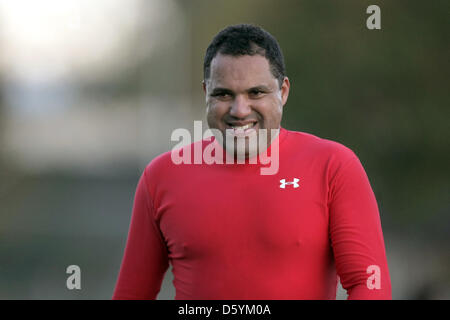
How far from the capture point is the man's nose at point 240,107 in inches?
83.9

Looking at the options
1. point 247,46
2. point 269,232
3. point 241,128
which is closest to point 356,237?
point 269,232

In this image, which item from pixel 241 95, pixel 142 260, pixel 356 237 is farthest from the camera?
pixel 142 260

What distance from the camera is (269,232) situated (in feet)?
6.96

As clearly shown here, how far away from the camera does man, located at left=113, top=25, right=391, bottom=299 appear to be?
82.0 inches

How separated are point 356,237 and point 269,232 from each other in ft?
0.92

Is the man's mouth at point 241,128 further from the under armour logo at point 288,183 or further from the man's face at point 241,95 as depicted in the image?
the under armour logo at point 288,183

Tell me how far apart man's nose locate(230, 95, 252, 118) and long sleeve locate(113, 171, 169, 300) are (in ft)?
1.53

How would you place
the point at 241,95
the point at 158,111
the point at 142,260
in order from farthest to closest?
1. the point at 158,111
2. the point at 142,260
3. the point at 241,95

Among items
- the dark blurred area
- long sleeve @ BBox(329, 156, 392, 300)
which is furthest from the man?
the dark blurred area

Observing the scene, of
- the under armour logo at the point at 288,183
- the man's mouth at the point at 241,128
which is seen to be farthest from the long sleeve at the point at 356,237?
the man's mouth at the point at 241,128

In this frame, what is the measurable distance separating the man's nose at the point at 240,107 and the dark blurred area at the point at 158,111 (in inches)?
180

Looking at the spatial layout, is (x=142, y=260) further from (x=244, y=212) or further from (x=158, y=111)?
(x=158, y=111)

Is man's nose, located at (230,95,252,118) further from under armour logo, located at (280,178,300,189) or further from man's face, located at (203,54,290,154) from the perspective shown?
under armour logo, located at (280,178,300,189)
